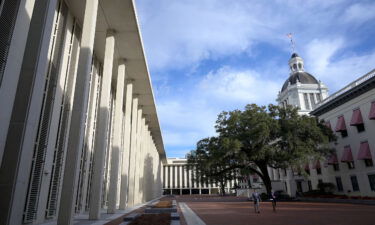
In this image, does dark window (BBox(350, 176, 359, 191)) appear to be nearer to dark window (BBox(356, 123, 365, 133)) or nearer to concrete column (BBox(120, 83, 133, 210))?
dark window (BBox(356, 123, 365, 133))

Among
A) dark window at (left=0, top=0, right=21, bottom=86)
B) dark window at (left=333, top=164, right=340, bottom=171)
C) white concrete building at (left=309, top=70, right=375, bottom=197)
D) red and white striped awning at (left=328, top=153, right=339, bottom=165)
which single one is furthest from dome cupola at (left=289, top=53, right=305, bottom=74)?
dark window at (left=0, top=0, right=21, bottom=86)

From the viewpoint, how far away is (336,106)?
3416 cm

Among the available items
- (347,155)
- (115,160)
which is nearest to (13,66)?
(115,160)

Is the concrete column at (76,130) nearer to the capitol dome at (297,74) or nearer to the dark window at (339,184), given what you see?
the dark window at (339,184)

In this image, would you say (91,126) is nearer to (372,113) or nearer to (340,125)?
(372,113)

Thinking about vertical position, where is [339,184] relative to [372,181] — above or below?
below

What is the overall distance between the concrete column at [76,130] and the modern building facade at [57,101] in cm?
4

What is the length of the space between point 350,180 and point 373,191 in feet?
12.1

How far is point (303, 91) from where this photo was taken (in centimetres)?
6300

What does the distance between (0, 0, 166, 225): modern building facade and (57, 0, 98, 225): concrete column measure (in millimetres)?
40

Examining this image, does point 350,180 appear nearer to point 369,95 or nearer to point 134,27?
point 369,95

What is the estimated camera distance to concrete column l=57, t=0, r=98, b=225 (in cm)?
994

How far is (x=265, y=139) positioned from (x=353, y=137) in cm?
1096

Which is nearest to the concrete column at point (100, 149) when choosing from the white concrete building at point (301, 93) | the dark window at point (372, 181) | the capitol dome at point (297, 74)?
the dark window at point (372, 181)
